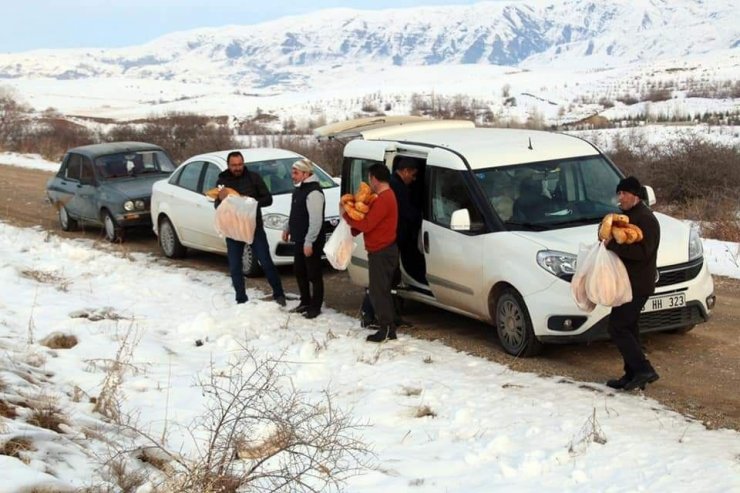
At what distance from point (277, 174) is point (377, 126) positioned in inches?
107

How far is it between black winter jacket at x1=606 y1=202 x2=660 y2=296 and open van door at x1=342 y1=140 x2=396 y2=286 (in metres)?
3.45

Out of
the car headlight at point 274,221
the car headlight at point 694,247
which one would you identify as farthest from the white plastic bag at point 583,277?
the car headlight at point 274,221

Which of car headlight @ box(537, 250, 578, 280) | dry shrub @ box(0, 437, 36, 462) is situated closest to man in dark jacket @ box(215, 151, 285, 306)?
car headlight @ box(537, 250, 578, 280)

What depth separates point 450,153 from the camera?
8.82m

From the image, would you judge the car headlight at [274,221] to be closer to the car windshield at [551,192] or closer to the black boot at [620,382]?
the car windshield at [551,192]

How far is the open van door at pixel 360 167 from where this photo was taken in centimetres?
971


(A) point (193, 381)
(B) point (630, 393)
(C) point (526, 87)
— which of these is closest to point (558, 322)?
(B) point (630, 393)

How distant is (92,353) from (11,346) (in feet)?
2.24

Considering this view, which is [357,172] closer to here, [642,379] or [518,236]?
[518,236]

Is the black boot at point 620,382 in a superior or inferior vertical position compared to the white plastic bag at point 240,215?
inferior

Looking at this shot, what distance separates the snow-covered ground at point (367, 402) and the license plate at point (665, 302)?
89cm

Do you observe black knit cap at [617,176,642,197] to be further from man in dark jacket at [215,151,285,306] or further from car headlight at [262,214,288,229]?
car headlight at [262,214,288,229]

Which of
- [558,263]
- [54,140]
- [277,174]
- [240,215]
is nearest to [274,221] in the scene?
[277,174]

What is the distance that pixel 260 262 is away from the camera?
10.5 metres
